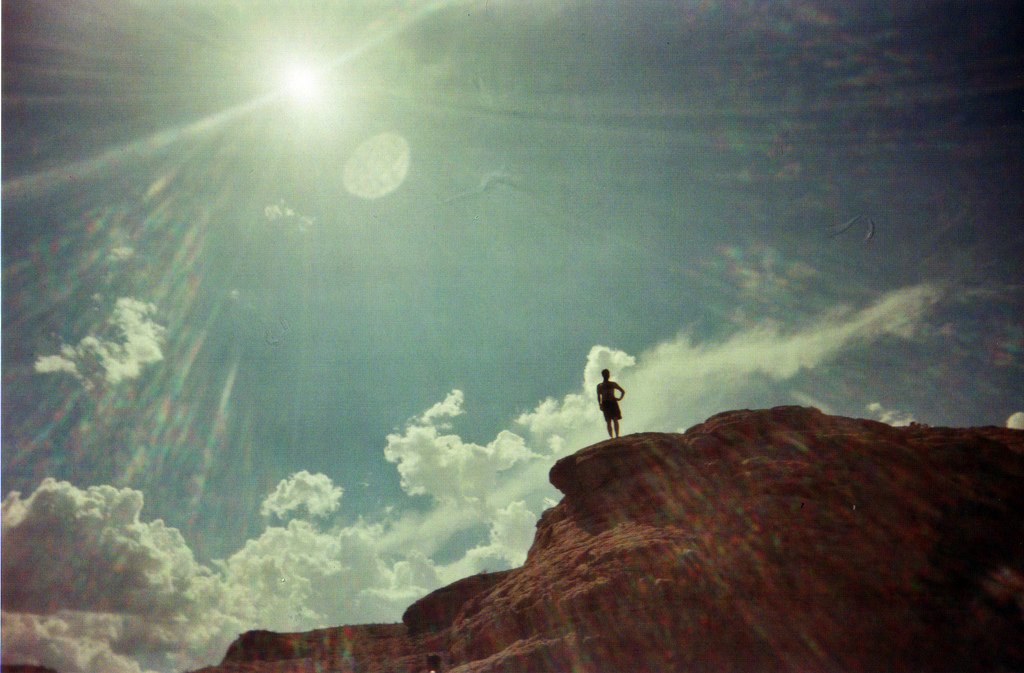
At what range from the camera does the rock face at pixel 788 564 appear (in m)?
11.1

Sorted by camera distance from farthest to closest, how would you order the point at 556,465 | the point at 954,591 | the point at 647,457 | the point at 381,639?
the point at 381,639 → the point at 556,465 → the point at 647,457 → the point at 954,591

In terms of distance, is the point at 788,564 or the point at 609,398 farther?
the point at 609,398

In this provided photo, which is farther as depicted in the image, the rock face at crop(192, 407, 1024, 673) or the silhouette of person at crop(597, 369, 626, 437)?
the silhouette of person at crop(597, 369, 626, 437)

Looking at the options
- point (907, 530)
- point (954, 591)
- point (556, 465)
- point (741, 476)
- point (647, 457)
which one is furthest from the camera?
point (556, 465)

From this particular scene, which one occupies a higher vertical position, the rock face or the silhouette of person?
the silhouette of person

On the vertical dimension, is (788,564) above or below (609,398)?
below

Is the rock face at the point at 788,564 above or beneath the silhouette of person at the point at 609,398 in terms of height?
beneath

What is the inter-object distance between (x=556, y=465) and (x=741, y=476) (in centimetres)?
648

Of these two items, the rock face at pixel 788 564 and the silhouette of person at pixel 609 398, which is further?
the silhouette of person at pixel 609 398

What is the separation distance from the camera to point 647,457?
16.9 metres

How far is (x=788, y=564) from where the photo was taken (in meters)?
12.2

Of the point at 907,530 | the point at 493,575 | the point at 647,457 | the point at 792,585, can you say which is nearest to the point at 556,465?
the point at 647,457

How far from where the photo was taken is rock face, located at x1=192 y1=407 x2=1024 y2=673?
36.4 ft

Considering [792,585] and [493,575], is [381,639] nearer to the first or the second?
[493,575]
